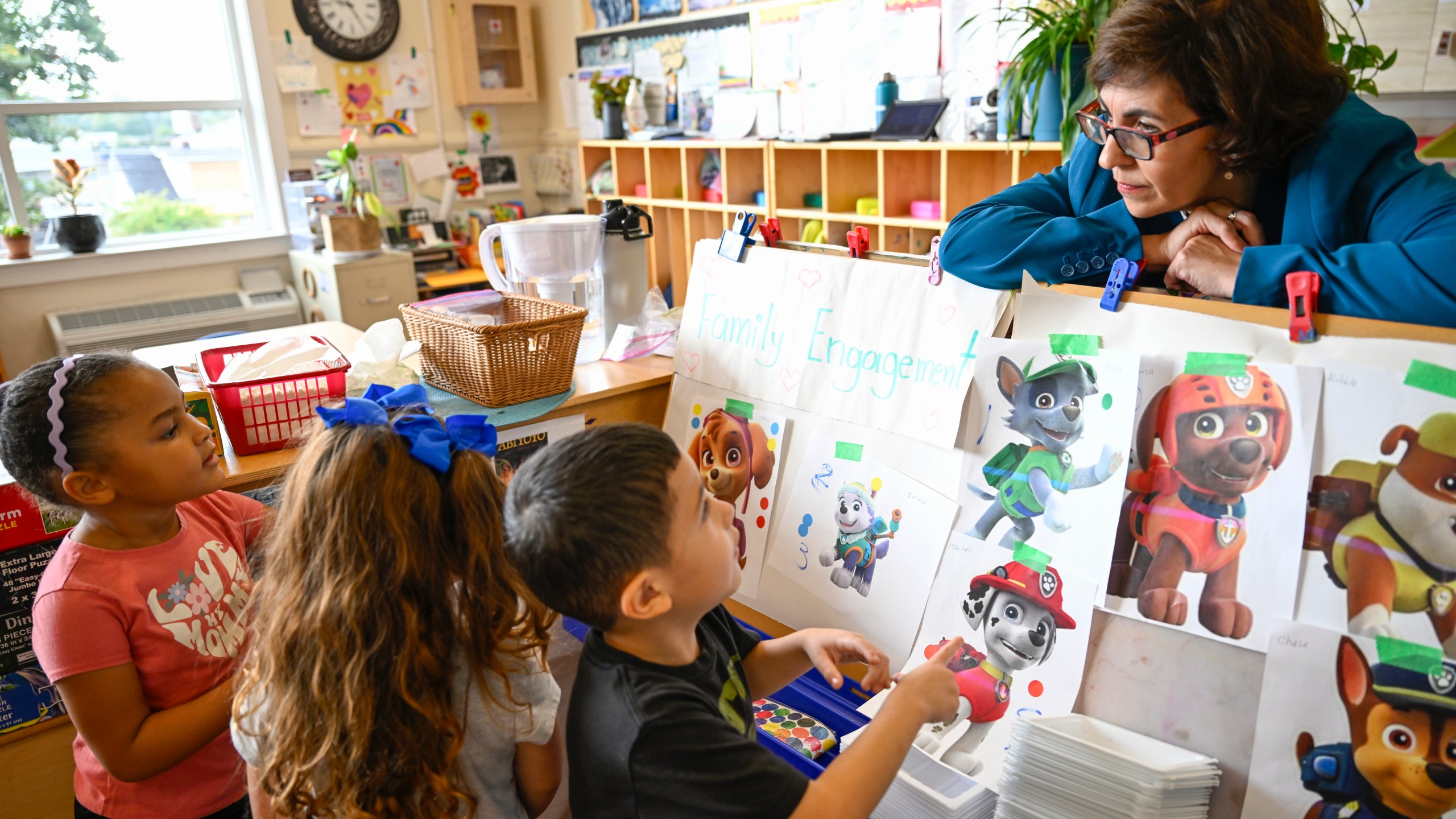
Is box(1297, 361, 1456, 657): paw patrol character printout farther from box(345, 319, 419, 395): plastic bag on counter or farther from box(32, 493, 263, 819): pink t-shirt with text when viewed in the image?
box(345, 319, 419, 395): plastic bag on counter

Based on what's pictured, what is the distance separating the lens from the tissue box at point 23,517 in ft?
3.68

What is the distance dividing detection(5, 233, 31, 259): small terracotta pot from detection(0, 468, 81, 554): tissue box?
2.92m

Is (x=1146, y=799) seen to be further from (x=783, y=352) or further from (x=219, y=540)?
(x=219, y=540)

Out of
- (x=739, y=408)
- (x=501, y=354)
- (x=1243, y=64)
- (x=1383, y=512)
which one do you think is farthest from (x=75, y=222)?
(x=1383, y=512)

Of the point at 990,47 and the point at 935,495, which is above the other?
the point at 990,47

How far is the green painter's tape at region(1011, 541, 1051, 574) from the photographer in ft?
3.59

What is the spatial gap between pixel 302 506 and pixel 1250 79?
1.08 m

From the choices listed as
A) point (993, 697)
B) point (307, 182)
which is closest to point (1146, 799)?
point (993, 697)

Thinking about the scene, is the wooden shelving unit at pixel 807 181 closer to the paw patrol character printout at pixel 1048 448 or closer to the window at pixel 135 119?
the paw patrol character printout at pixel 1048 448

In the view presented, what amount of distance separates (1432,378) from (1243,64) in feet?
1.24

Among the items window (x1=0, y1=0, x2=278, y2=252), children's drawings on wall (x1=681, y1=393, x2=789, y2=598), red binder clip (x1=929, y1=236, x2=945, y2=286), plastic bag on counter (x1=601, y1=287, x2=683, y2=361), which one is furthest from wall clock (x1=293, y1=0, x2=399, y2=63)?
red binder clip (x1=929, y1=236, x2=945, y2=286)

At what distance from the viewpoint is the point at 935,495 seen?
1.24 m

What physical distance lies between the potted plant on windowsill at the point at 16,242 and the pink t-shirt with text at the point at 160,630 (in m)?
3.04

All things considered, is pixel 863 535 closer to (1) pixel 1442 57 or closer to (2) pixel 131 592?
(2) pixel 131 592
